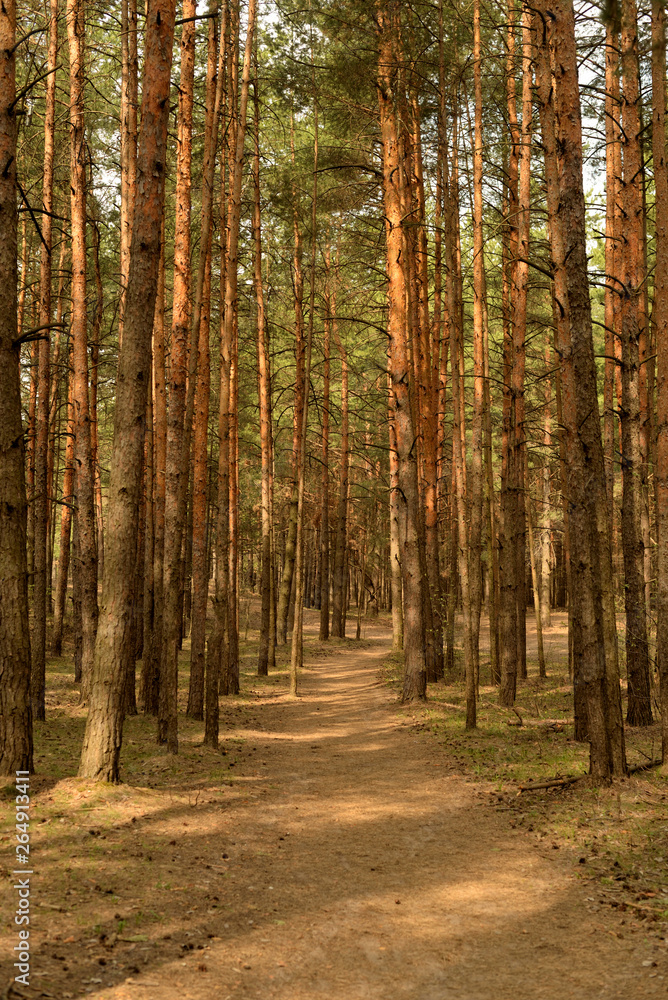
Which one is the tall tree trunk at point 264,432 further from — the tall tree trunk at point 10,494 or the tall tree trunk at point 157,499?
the tall tree trunk at point 10,494

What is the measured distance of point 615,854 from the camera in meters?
6.37

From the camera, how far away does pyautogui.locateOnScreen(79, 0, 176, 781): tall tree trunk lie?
7332mm

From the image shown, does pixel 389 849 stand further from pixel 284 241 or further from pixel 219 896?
pixel 284 241

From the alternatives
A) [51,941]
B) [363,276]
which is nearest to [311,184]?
Answer: [363,276]

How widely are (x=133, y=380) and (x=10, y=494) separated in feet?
5.35

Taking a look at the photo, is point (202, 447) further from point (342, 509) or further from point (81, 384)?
point (342, 509)

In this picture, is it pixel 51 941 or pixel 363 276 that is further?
pixel 363 276

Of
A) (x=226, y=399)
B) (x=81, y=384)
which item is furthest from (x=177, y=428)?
(x=81, y=384)

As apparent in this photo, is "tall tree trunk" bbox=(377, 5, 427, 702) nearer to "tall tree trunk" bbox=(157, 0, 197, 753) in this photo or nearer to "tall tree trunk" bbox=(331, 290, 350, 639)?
"tall tree trunk" bbox=(157, 0, 197, 753)

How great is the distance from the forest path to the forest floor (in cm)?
2

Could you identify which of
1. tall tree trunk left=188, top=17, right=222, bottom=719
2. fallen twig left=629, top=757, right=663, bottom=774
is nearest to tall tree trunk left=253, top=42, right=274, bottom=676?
tall tree trunk left=188, top=17, right=222, bottom=719

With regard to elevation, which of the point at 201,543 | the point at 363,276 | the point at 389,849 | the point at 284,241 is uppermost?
the point at 284,241

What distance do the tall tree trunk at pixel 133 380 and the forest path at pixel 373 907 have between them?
1203 millimetres

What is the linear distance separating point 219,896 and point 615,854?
3.38 metres
